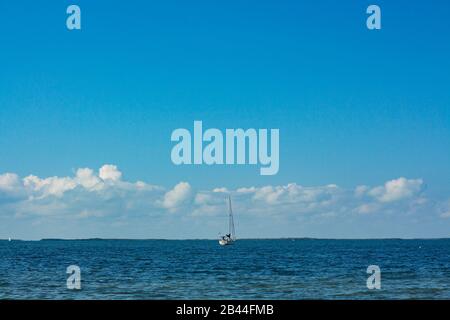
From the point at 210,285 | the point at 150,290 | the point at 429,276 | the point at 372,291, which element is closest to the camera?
the point at 372,291

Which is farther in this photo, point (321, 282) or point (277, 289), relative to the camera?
point (321, 282)

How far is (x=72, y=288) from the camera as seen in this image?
4444 cm

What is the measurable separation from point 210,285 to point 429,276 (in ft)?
76.7
